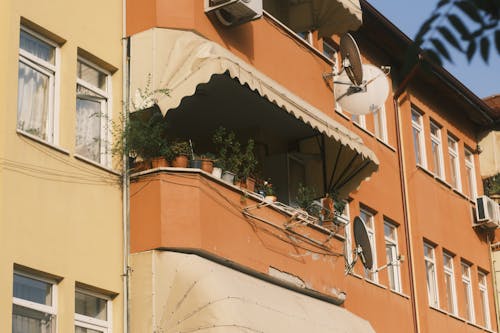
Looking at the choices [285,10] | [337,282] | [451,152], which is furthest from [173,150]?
[451,152]

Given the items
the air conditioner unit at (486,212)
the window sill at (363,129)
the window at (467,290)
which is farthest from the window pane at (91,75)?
the air conditioner unit at (486,212)

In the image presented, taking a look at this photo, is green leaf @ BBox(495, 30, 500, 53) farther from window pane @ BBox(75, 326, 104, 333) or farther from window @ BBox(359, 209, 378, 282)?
window @ BBox(359, 209, 378, 282)

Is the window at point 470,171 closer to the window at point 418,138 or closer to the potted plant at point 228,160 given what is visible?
the window at point 418,138

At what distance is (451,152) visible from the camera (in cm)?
2530

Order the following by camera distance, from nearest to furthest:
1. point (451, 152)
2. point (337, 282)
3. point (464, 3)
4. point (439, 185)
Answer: point (464, 3) < point (337, 282) < point (439, 185) < point (451, 152)

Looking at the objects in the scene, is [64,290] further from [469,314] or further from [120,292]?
[469,314]

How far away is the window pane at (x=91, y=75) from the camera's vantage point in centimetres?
1245

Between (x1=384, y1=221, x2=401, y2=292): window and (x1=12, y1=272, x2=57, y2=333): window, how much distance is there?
10.2 meters

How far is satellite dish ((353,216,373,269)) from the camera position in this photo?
17.2m

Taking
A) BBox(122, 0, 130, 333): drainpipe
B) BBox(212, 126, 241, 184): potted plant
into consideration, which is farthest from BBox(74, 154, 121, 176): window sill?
BBox(212, 126, 241, 184): potted plant

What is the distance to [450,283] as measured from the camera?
23.2 meters

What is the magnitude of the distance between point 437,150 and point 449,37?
2136cm

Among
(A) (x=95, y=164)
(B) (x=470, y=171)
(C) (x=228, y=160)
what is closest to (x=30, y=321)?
(A) (x=95, y=164)

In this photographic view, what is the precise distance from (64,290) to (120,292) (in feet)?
3.29
